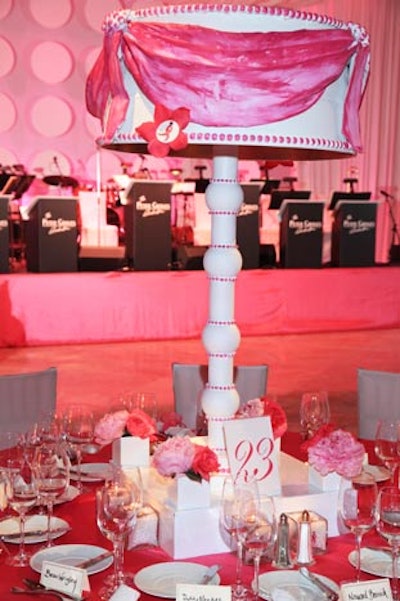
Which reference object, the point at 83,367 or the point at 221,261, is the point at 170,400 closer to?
the point at 83,367

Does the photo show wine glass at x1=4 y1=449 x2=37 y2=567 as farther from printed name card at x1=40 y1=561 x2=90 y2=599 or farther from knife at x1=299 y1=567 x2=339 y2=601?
knife at x1=299 y1=567 x2=339 y2=601

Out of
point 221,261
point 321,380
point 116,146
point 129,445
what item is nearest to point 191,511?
point 129,445

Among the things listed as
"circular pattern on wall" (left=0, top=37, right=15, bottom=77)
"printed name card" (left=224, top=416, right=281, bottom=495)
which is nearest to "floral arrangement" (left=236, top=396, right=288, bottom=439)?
"printed name card" (left=224, top=416, right=281, bottom=495)

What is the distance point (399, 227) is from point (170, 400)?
344 inches

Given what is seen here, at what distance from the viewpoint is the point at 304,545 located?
1.87 meters

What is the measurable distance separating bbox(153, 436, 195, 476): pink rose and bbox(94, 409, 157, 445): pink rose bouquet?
9.1 inches

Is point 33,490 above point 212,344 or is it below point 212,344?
below

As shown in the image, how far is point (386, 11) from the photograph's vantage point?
13.6 metres

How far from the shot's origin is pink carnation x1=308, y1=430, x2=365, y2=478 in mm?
2002

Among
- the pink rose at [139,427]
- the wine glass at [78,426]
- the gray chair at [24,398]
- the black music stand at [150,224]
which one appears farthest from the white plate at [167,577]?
the black music stand at [150,224]

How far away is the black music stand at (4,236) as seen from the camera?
26.4 ft

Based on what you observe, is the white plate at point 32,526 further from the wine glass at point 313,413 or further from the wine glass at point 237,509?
the wine glass at point 313,413

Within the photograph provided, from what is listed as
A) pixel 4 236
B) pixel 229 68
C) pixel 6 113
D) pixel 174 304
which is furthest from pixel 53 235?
pixel 229 68

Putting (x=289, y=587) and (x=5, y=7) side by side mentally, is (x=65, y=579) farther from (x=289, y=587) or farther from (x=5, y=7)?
(x=5, y=7)
